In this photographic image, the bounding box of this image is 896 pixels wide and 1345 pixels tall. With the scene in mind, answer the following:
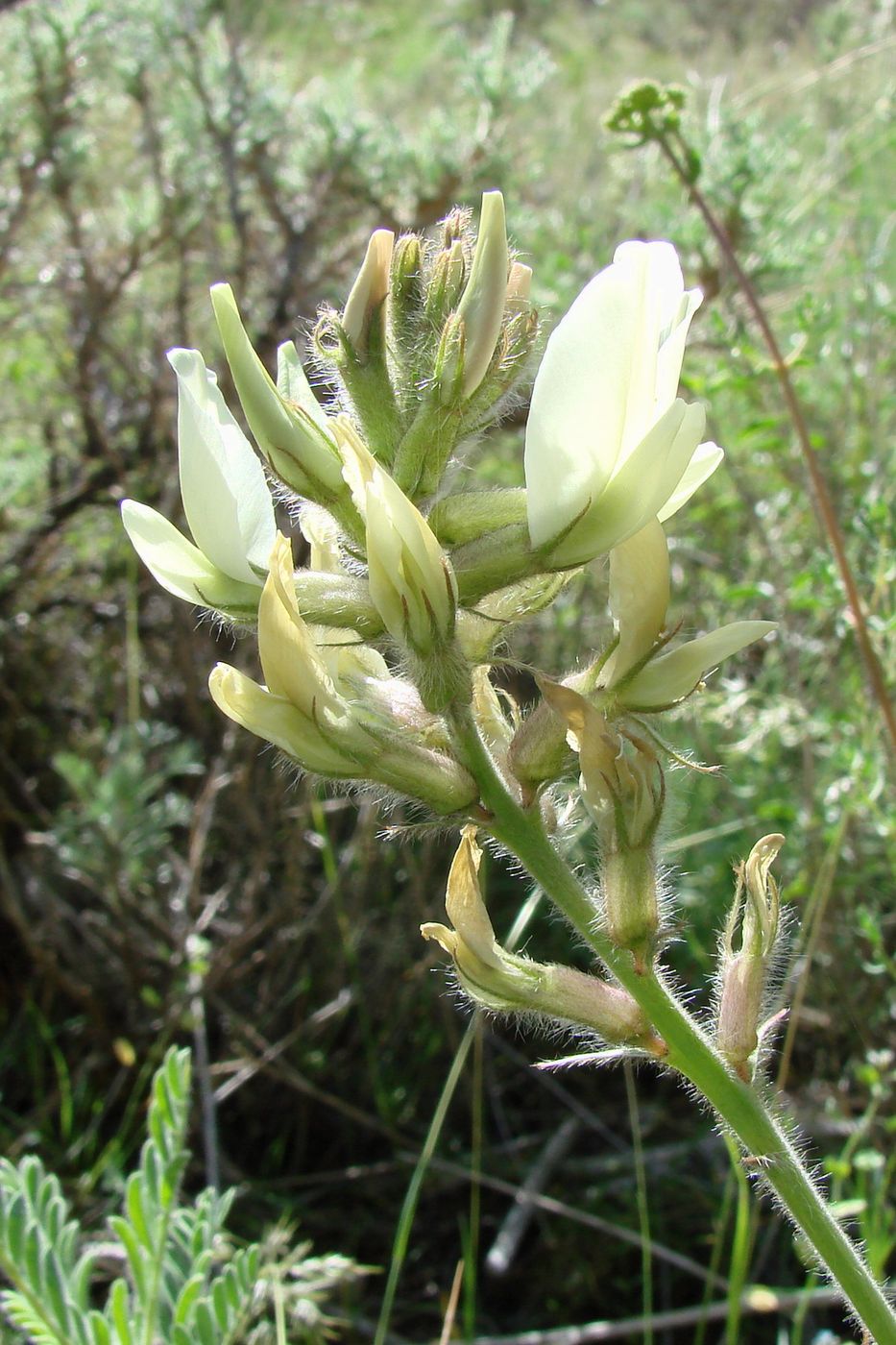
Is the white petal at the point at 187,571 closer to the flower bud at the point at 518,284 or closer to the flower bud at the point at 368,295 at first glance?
the flower bud at the point at 368,295

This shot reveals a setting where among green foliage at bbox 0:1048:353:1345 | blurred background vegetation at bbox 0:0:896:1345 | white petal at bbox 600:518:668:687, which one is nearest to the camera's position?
white petal at bbox 600:518:668:687

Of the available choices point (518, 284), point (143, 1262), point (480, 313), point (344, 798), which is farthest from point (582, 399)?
point (344, 798)

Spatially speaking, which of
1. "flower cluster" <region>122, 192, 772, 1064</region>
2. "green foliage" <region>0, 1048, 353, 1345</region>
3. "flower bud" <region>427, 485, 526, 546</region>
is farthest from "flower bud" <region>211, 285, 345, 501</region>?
"green foliage" <region>0, 1048, 353, 1345</region>

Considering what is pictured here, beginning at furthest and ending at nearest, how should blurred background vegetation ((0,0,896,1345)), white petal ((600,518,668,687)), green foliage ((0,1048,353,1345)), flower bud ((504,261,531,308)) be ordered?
blurred background vegetation ((0,0,896,1345)) < green foliage ((0,1048,353,1345)) < flower bud ((504,261,531,308)) < white petal ((600,518,668,687))

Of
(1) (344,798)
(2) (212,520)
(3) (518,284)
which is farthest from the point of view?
(1) (344,798)

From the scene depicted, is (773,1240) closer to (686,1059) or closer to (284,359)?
(686,1059)

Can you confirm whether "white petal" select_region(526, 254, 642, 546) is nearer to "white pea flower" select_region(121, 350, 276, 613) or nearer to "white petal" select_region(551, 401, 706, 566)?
"white petal" select_region(551, 401, 706, 566)

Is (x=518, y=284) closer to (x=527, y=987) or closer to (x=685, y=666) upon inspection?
(x=685, y=666)

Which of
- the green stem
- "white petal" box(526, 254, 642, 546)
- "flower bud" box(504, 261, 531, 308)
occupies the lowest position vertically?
the green stem
